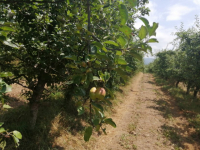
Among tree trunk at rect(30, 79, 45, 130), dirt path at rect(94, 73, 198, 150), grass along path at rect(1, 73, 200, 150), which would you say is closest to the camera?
tree trunk at rect(30, 79, 45, 130)

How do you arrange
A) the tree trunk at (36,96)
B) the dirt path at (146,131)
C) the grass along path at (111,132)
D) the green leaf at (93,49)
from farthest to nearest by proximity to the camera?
1. the dirt path at (146,131)
2. the grass along path at (111,132)
3. the tree trunk at (36,96)
4. the green leaf at (93,49)

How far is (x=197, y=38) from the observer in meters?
8.05

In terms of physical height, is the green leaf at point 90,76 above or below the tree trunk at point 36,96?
above

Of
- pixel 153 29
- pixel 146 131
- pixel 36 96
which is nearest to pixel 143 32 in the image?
pixel 153 29

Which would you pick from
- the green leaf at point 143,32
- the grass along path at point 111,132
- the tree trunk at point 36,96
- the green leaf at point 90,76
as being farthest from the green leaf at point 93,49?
the grass along path at point 111,132

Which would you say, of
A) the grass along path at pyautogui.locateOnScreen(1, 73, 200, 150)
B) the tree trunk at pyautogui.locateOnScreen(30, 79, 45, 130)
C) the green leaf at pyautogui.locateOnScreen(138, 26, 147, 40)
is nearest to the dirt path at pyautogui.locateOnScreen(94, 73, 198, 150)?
the grass along path at pyautogui.locateOnScreen(1, 73, 200, 150)

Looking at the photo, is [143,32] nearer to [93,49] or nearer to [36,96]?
[93,49]

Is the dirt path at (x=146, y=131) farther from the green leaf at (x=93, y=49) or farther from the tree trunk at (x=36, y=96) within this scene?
the green leaf at (x=93, y=49)

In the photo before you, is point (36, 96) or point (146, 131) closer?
point (36, 96)

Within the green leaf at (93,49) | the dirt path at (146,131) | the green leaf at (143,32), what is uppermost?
the green leaf at (143,32)

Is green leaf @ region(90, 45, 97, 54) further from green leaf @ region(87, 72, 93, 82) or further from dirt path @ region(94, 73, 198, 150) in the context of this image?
dirt path @ region(94, 73, 198, 150)

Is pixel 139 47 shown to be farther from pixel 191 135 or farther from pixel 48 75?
pixel 191 135

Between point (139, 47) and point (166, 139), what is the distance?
4740mm

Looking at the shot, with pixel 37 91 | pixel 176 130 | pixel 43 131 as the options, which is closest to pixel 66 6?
pixel 37 91
